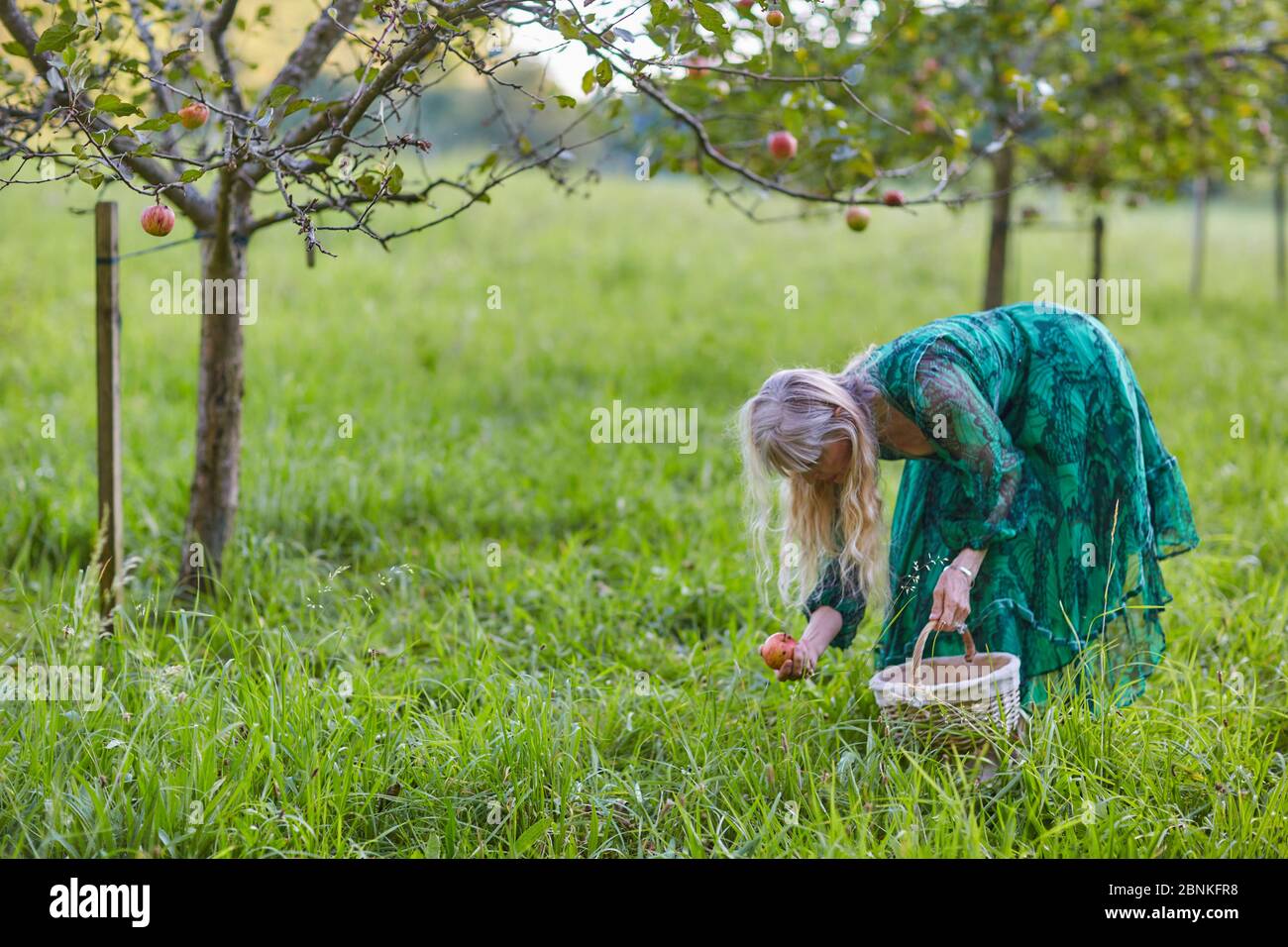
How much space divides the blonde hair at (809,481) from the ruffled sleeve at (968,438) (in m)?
0.14

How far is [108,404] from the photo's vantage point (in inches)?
120

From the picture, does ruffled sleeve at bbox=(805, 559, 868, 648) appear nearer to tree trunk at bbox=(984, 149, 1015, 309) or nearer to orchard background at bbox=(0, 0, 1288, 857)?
orchard background at bbox=(0, 0, 1288, 857)

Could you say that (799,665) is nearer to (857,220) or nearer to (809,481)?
(809,481)

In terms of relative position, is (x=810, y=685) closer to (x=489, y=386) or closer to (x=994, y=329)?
(x=994, y=329)

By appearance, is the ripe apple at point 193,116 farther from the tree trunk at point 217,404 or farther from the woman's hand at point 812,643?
the woman's hand at point 812,643

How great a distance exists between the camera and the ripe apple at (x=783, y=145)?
10.7 ft

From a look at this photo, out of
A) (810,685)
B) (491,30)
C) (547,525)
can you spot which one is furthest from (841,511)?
(547,525)

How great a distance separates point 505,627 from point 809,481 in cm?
129

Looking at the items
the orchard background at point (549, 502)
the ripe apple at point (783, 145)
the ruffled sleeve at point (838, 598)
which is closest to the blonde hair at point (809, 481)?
the ruffled sleeve at point (838, 598)

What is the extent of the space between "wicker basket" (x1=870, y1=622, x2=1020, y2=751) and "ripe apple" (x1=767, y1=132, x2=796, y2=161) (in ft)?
5.19

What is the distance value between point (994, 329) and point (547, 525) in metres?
2.07

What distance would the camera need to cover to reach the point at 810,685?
9.60ft

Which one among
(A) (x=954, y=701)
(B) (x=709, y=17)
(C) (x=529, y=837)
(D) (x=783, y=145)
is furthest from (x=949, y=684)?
(D) (x=783, y=145)

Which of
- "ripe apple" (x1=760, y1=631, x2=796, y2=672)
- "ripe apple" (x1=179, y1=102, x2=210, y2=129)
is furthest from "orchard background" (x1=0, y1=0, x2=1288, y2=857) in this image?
"ripe apple" (x1=760, y1=631, x2=796, y2=672)
